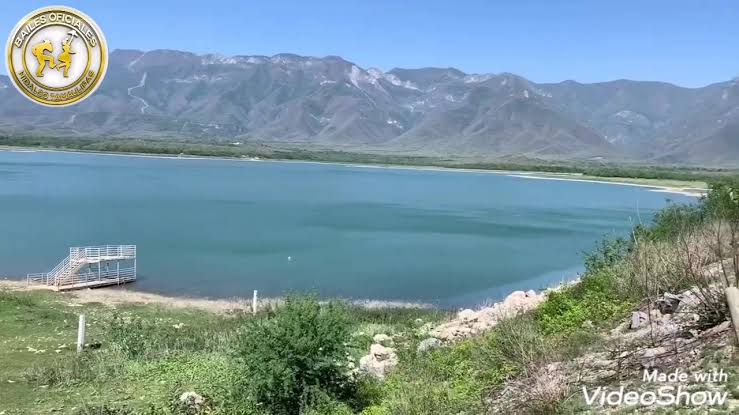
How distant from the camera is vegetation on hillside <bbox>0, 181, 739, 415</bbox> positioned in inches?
317

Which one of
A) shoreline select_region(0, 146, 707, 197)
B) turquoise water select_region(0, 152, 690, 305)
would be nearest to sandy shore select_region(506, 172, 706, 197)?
shoreline select_region(0, 146, 707, 197)

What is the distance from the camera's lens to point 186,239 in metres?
44.6

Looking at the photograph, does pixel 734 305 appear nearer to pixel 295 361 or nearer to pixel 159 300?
pixel 295 361

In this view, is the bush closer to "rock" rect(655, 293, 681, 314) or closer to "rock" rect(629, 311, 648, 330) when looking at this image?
"rock" rect(629, 311, 648, 330)

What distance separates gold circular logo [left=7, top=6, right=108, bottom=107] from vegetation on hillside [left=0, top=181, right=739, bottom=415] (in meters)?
5.36

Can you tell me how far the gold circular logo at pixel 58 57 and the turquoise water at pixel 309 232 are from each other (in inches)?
616

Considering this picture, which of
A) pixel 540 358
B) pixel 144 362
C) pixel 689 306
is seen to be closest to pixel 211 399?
pixel 144 362

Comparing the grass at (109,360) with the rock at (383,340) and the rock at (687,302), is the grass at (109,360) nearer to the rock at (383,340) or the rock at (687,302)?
the rock at (383,340)

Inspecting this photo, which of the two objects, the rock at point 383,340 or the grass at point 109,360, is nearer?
the grass at point 109,360

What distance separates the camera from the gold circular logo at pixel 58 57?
11.6 meters

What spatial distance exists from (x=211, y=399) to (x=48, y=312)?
1348cm

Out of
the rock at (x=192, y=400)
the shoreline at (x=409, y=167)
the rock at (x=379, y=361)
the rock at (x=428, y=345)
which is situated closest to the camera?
the rock at (x=192, y=400)

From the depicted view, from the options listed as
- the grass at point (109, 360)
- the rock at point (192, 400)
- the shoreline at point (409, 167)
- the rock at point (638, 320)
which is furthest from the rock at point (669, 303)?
the shoreline at point (409, 167)

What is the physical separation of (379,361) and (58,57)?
852cm
